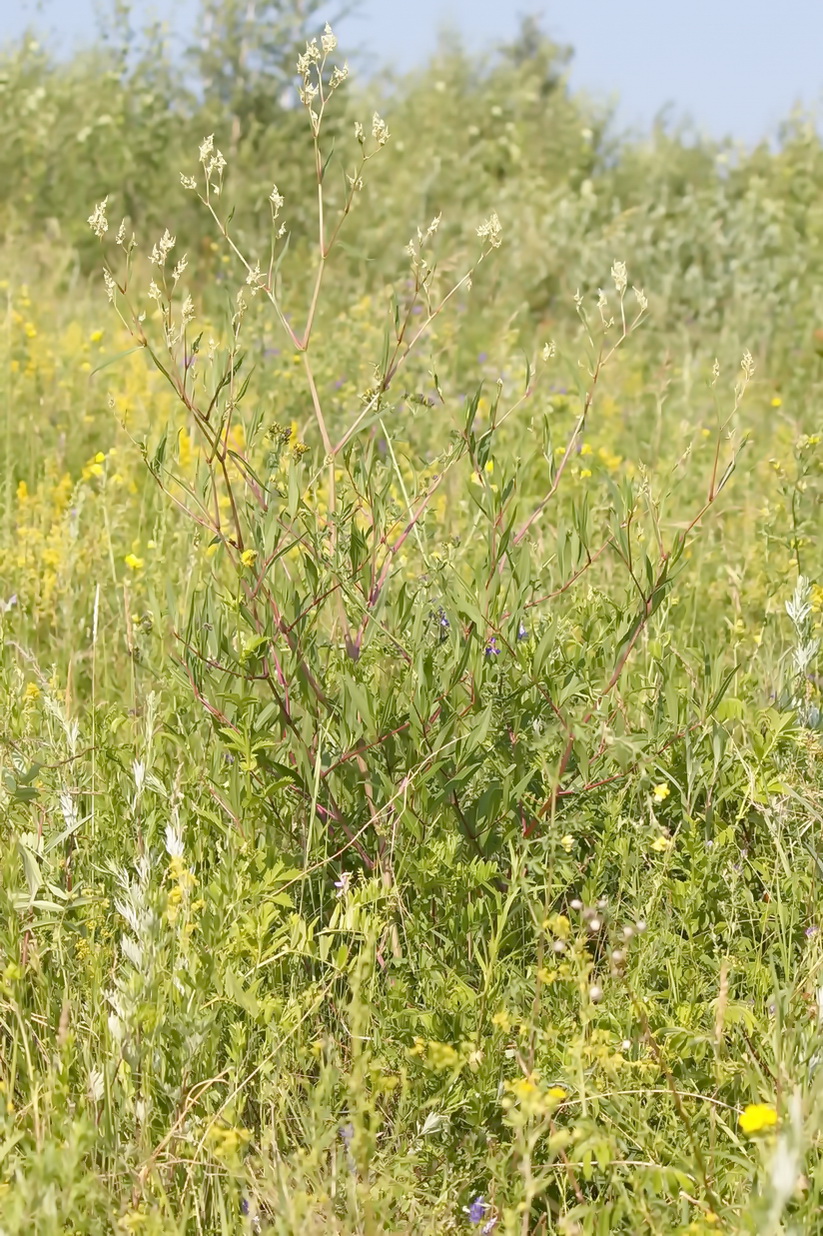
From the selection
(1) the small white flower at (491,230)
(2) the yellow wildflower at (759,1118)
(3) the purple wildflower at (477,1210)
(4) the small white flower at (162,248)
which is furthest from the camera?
(1) the small white flower at (491,230)

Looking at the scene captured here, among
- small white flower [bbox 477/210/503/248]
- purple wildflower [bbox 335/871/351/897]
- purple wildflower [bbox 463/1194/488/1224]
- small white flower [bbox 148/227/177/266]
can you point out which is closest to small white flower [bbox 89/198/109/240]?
small white flower [bbox 148/227/177/266]

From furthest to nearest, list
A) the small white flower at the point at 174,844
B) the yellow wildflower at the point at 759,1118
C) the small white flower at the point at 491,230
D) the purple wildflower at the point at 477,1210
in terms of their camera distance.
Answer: the small white flower at the point at 491,230, the small white flower at the point at 174,844, the purple wildflower at the point at 477,1210, the yellow wildflower at the point at 759,1118

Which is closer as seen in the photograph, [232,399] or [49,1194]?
[49,1194]

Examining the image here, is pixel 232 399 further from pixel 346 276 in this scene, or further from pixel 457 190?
pixel 457 190

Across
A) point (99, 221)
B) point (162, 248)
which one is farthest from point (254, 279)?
point (99, 221)

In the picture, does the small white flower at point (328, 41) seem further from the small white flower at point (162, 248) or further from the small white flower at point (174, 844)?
the small white flower at point (174, 844)

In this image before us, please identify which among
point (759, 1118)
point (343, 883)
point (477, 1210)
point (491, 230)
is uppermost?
point (491, 230)

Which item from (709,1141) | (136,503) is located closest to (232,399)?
(709,1141)

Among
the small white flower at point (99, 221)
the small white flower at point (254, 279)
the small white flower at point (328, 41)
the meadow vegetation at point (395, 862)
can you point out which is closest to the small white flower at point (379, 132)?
the meadow vegetation at point (395, 862)

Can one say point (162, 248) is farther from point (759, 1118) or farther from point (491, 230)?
→ point (759, 1118)

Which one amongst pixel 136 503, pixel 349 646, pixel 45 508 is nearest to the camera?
pixel 349 646

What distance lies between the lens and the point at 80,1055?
1.83m

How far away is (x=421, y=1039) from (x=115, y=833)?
0.71 meters

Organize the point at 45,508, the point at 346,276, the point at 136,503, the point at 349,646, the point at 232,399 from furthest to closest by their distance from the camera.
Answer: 1. the point at 346,276
2. the point at 136,503
3. the point at 45,508
4. the point at 349,646
5. the point at 232,399
